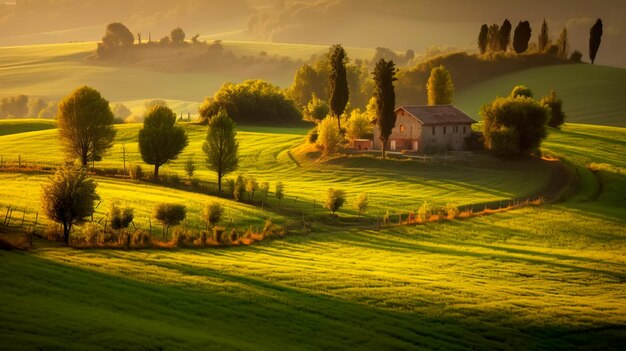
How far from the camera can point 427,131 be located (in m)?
121

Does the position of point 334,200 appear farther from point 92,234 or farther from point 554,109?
point 554,109

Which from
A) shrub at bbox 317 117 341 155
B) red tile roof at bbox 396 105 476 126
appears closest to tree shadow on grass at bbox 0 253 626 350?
shrub at bbox 317 117 341 155

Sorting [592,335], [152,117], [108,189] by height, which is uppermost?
[152,117]

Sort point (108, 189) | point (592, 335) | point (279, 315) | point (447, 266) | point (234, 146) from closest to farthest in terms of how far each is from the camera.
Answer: point (279, 315) → point (592, 335) → point (447, 266) → point (108, 189) → point (234, 146)

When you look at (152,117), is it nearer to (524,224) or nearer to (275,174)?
(275,174)

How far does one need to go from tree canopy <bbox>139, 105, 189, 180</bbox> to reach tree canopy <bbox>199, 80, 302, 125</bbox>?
179 ft

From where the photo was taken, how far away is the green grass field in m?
37.2

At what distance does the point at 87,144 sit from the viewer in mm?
103000

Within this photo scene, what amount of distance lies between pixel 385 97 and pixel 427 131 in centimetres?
1174

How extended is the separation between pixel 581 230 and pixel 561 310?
106 feet

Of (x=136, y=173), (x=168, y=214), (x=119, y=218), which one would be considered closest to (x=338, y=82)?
(x=136, y=173)

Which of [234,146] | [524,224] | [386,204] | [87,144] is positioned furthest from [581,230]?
[87,144]

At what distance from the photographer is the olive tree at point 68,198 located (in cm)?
5719

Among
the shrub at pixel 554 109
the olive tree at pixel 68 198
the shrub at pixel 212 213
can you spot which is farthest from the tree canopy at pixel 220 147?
the shrub at pixel 554 109
